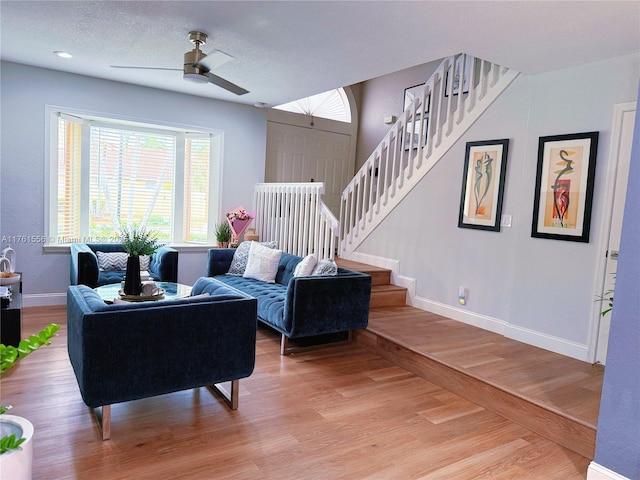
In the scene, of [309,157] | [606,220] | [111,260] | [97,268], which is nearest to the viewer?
[606,220]

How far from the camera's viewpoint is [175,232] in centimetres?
593

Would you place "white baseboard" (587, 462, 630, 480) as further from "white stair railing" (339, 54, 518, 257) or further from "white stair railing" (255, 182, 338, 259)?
"white stair railing" (339, 54, 518, 257)

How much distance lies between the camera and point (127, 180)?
553 centimetres

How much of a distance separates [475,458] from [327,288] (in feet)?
5.84

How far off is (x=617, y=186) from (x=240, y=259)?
3767 mm

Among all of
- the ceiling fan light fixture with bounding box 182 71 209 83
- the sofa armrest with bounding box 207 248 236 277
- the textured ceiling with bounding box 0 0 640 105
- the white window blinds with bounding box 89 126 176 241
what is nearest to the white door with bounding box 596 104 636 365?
the textured ceiling with bounding box 0 0 640 105

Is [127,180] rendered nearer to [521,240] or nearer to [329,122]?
[329,122]

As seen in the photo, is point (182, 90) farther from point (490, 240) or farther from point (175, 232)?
point (490, 240)

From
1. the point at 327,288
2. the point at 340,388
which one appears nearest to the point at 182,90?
the point at 327,288

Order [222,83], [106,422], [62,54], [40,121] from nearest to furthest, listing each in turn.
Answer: [106,422] < [222,83] < [62,54] < [40,121]

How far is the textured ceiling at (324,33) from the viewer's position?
2752mm

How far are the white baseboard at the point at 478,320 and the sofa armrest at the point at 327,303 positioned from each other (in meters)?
1.15

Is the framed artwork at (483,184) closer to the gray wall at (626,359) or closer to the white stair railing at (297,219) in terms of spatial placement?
the white stair railing at (297,219)

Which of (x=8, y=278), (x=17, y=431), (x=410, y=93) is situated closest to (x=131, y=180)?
(x=8, y=278)
